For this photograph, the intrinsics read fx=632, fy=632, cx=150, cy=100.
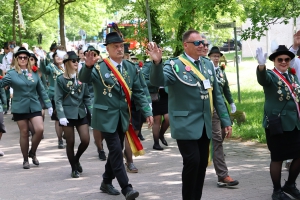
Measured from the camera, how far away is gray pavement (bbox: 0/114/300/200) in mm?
8016

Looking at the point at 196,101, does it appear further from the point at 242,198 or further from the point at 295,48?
the point at 295,48

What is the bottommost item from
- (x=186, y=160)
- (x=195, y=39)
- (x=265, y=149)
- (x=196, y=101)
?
(x=265, y=149)

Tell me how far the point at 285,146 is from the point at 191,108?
1.44m

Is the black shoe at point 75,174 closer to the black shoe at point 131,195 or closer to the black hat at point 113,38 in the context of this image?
→ the black shoe at point 131,195

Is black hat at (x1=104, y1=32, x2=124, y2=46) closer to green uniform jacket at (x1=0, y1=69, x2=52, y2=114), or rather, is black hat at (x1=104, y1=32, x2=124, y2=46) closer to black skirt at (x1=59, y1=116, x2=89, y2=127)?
black skirt at (x1=59, y1=116, x2=89, y2=127)

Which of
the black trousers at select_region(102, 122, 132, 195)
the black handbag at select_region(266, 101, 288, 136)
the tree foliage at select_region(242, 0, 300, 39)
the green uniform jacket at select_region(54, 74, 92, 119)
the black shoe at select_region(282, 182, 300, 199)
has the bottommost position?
the black shoe at select_region(282, 182, 300, 199)

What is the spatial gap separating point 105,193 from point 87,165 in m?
2.38

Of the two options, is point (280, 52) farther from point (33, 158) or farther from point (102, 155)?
point (33, 158)

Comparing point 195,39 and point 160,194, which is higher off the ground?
point 195,39

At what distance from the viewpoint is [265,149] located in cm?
1138

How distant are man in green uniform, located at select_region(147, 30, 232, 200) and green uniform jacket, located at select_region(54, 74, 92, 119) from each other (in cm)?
301

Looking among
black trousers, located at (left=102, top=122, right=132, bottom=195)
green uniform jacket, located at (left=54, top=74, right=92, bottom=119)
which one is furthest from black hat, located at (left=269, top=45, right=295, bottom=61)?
green uniform jacket, located at (left=54, top=74, right=92, bottom=119)

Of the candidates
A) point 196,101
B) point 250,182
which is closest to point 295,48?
point 250,182

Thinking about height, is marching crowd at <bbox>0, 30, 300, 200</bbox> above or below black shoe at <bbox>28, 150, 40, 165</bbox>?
above
